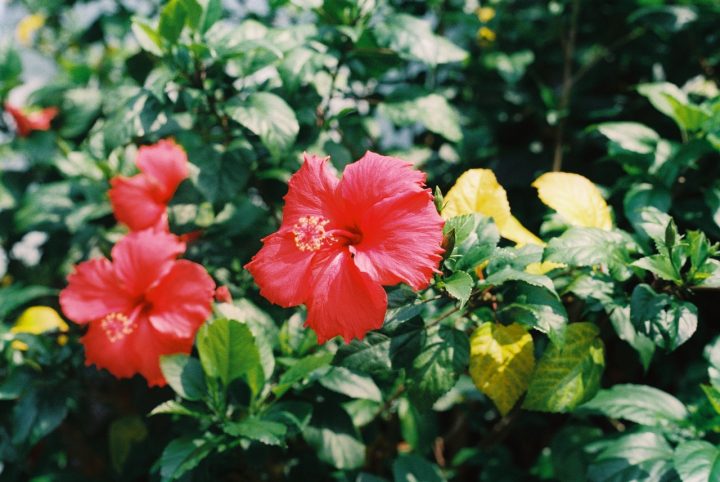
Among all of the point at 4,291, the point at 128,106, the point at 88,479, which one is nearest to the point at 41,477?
the point at 88,479

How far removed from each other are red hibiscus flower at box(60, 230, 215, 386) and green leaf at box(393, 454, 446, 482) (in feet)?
1.88

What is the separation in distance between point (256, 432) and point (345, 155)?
0.71m

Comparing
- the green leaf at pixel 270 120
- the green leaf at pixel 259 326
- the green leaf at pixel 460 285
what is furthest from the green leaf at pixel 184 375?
the green leaf at pixel 460 285

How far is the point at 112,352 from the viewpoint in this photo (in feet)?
4.59

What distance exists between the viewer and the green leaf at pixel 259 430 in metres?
1.17

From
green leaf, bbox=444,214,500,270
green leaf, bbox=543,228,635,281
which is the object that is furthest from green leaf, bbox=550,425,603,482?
green leaf, bbox=444,214,500,270

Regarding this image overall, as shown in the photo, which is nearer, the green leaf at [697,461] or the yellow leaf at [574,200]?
the green leaf at [697,461]

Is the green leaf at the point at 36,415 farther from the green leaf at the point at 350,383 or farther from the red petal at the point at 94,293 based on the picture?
the green leaf at the point at 350,383

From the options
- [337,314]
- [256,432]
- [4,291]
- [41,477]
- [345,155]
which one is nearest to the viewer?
[337,314]

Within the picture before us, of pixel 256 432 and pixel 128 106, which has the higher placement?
pixel 128 106

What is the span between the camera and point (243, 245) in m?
1.66

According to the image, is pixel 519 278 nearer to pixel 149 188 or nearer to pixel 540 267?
pixel 540 267

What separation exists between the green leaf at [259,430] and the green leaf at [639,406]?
0.62 m

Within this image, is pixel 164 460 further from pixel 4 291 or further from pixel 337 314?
pixel 4 291
